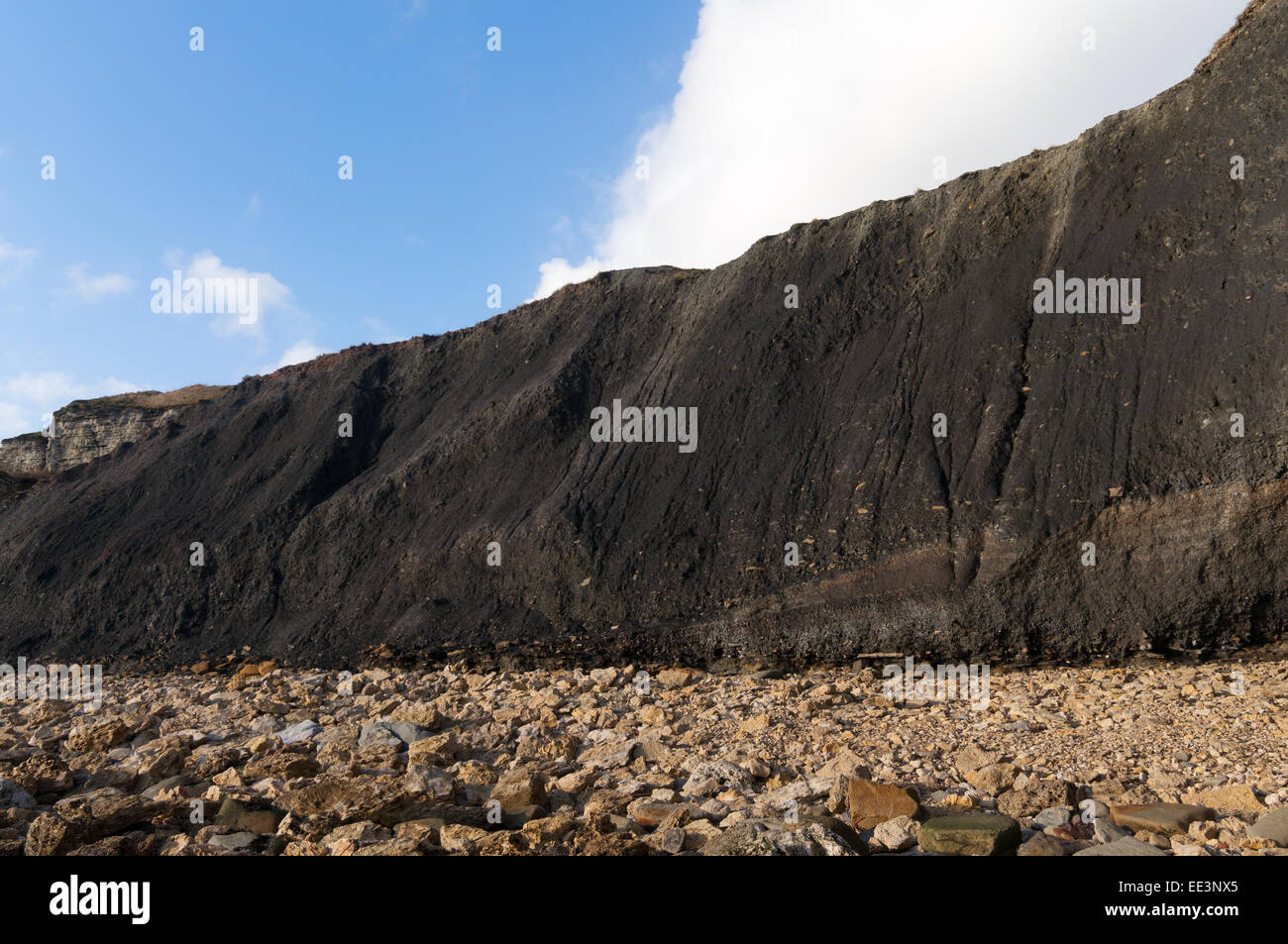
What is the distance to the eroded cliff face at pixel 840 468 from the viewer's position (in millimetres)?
10742

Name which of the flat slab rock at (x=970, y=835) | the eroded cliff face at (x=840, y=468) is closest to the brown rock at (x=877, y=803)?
the flat slab rock at (x=970, y=835)

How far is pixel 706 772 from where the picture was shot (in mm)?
6762

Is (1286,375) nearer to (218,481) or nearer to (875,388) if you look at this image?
(875,388)

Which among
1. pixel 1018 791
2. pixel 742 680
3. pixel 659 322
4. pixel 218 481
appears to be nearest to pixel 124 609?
pixel 218 481

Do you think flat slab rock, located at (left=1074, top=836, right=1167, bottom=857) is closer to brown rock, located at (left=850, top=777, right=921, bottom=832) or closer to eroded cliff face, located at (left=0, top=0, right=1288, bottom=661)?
brown rock, located at (left=850, top=777, right=921, bottom=832)

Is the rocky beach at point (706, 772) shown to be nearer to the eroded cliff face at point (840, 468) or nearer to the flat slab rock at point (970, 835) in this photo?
the flat slab rock at point (970, 835)

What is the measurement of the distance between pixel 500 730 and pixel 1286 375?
36.2 feet

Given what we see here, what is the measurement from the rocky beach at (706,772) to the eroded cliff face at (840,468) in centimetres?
140

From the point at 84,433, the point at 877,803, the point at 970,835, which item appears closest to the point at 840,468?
the point at 877,803

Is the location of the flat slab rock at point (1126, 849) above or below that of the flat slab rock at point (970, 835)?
above

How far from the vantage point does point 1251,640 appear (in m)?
9.64

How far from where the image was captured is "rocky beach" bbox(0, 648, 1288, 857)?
5.11 metres

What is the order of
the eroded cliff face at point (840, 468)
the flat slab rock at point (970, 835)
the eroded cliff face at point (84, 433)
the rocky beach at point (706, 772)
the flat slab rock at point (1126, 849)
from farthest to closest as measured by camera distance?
the eroded cliff face at point (84, 433) → the eroded cliff face at point (840, 468) → the rocky beach at point (706, 772) → the flat slab rock at point (970, 835) → the flat slab rock at point (1126, 849)

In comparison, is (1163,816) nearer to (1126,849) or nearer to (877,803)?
(1126,849)
